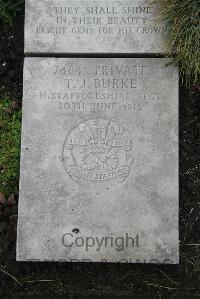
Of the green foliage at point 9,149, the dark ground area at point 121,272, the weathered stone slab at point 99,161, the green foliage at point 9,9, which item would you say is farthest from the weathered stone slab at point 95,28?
the dark ground area at point 121,272

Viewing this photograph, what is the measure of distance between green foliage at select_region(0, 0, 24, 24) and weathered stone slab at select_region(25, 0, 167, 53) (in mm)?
500

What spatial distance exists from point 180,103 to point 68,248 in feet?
5.09

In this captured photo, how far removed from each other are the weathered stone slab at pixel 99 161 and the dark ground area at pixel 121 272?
0.20m

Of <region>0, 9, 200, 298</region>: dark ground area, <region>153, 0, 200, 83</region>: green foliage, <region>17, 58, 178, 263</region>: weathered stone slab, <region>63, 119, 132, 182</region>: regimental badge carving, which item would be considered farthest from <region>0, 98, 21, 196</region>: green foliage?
<region>153, 0, 200, 83</region>: green foliage

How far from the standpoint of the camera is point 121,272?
3729 millimetres

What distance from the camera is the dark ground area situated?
367 centimetres

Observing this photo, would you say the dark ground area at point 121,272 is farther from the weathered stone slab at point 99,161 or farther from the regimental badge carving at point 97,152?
the regimental badge carving at point 97,152

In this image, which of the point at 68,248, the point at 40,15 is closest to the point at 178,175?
the point at 68,248

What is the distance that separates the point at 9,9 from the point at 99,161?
1.66 metres

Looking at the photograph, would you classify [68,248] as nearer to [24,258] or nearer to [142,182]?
[24,258]

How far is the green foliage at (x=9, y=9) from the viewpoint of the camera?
4188 mm

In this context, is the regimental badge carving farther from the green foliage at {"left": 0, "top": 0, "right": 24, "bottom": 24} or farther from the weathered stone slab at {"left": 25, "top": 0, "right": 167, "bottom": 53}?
the green foliage at {"left": 0, "top": 0, "right": 24, "bottom": 24}

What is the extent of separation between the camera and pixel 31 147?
3.70 m

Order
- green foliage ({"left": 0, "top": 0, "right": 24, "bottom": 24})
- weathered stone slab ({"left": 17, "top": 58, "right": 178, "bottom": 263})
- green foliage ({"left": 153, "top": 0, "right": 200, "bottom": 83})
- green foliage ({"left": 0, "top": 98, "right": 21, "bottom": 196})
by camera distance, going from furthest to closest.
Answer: green foliage ({"left": 0, "top": 0, "right": 24, "bottom": 24}) < green foliage ({"left": 0, "top": 98, "right": 21, "bottom": 196}) < green foliage ({"left": 153, "top": 0, "right": 200, "bottom": 83}) < weathered stone slab ({"left": 17, "top": 58, "right": 178, "bottom": 263})
